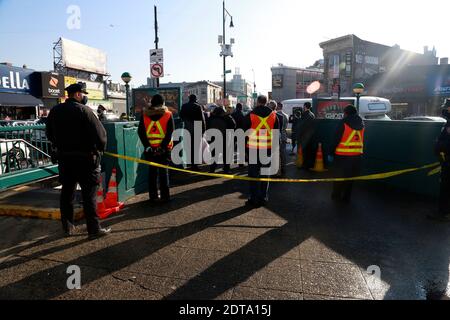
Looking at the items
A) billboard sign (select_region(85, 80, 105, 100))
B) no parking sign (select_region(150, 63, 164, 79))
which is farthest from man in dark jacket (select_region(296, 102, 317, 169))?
billboard sign (select_region(85, 80, 105, 100))

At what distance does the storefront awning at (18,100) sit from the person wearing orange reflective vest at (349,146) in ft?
71.8

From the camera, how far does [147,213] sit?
557 cm

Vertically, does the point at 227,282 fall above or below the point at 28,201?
below

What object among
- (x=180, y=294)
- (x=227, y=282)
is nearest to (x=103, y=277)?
(x=180, y=294)

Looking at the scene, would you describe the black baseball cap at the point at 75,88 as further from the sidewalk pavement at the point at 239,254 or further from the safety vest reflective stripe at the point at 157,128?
the sidewalk pavement at the point at 239,254

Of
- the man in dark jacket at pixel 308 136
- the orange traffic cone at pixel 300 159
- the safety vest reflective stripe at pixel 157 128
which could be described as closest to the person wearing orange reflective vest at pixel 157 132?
the safety vest reflective stripe at pixel 157 128

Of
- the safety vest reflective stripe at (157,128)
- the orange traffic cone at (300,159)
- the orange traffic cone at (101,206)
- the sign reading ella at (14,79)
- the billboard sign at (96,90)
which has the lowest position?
the orange traffic cone at (101,206)

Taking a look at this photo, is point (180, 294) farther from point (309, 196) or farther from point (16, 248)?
point (309, 196)

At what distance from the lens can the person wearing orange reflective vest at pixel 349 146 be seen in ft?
20.3

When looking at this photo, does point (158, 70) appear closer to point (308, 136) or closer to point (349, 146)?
point (308, 136)

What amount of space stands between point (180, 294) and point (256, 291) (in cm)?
75

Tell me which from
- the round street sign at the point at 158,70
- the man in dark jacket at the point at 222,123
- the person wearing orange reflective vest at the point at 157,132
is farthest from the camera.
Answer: the round street sign at the point at 158,70

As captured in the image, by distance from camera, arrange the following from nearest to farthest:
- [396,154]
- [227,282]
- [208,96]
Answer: [227,282]
[396,154]
[208,96]

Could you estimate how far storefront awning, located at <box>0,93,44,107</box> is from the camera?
20969 millimetres
